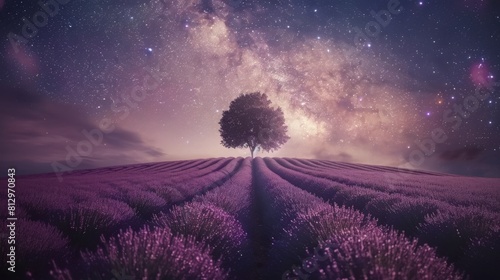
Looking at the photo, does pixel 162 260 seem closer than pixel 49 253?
Yes

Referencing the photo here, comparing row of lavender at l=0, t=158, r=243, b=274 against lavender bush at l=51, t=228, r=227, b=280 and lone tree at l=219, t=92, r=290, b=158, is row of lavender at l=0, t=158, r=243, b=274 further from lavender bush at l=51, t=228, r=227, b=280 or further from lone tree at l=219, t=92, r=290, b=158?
lone tree at l=219, t=92, r=290, b=158

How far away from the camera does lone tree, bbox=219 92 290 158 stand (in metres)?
36.2

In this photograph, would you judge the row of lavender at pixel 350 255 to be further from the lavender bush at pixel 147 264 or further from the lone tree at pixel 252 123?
the lone tree at pixel 252 123

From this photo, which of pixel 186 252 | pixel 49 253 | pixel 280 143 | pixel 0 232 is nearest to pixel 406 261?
pixel 186 252

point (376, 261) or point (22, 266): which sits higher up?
point (376, 261)

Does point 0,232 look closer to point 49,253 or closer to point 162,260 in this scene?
point 49,253

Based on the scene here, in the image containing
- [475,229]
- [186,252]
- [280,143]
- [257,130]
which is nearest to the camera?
[186,252]

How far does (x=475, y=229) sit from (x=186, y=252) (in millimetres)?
3748

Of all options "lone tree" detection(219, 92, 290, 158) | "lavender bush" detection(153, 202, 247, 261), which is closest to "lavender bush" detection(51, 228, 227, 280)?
"lavender bush" detection(153, 202, 247, 261)

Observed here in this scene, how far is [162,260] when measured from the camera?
2.17 meters

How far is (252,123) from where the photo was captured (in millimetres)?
36125

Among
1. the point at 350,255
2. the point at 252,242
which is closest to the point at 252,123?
the point at 252,242

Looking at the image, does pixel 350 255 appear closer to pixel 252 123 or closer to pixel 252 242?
pixel 252 242

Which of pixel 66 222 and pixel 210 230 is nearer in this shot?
pixel 210 230
